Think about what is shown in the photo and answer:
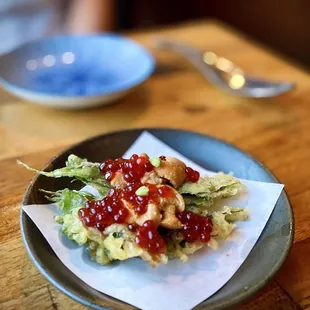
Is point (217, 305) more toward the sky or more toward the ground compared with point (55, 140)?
more toward the sky

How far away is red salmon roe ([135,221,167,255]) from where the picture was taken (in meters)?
0.68

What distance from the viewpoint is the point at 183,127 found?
117 centimetres

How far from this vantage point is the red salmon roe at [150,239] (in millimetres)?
677

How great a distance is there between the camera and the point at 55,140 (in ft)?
3.57

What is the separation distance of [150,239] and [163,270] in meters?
0.07

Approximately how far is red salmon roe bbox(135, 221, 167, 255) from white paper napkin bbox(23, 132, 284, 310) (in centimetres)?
5

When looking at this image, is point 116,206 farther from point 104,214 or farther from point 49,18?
point 49,18

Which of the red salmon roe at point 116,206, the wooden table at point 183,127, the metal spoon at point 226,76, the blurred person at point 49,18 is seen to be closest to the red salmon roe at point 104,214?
the red salmon roe at point 116,206

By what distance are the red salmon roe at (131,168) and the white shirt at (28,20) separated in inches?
46.6

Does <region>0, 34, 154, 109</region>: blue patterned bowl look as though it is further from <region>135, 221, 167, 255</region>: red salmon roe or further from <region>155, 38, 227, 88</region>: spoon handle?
<region>135, 221, 167, 255</region>: red salmon roe

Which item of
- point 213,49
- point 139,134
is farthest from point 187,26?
point 139,134

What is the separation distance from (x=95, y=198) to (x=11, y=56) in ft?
2.23

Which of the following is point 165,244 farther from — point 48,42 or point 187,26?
point 187,26

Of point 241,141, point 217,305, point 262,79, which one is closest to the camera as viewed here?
point 217,305
